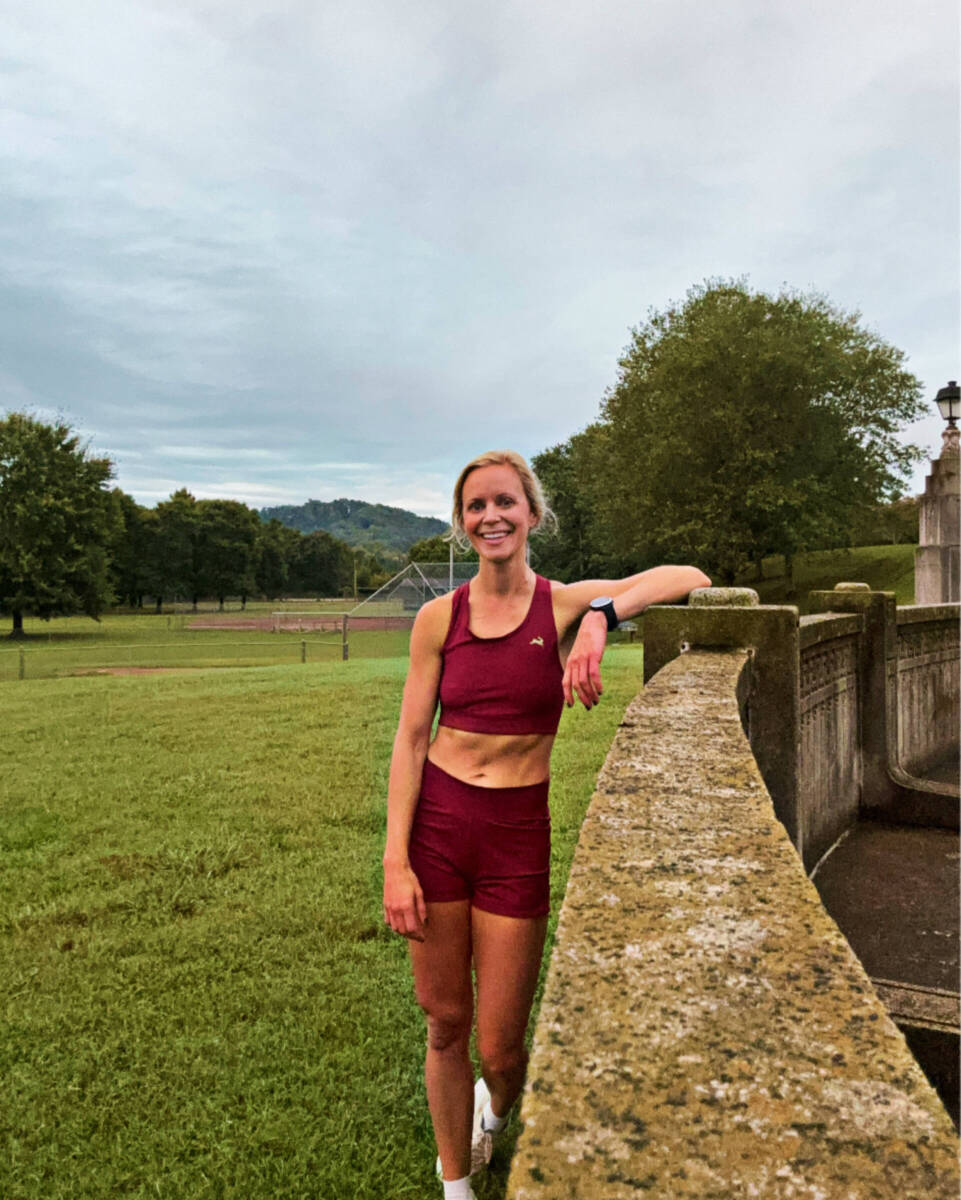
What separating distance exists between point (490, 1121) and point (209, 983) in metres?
1.91

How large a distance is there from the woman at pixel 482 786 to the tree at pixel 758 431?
1159 inches

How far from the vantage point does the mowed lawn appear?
9.59ft

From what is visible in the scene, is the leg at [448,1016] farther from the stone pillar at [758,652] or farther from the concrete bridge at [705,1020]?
the stone pillar at [758,652]

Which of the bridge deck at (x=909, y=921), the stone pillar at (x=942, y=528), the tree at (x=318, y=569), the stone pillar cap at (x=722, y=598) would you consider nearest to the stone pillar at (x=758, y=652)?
the stone pillar cap at (x=722, y=598)

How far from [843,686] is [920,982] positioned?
3018mm

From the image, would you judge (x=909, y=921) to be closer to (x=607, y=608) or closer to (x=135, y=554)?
(x=607, y=608)

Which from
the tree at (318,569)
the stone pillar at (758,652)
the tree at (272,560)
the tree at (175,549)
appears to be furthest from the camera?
the tree at (318,569)

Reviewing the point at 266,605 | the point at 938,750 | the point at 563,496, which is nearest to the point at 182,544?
the point at 266,605

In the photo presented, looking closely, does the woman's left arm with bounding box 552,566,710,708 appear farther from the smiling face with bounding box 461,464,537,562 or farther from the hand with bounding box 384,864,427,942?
the hand with bounding box 384,864,427,942

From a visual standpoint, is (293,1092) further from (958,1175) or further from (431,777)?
(958,1175)

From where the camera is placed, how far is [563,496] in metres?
46.6

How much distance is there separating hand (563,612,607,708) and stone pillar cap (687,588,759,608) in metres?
2.25

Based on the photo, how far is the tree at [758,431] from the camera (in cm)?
3142

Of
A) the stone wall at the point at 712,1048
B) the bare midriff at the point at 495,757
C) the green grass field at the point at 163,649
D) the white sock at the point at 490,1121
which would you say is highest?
the bare midriff at the point at 495,757
